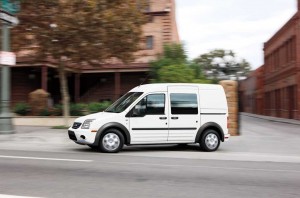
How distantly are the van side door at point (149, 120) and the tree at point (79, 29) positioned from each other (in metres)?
6.19

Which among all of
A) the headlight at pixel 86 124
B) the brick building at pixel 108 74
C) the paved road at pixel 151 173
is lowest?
the paved road at pixel 151 173

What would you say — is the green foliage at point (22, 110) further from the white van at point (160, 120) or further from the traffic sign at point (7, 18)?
the white van at point (160, 120)

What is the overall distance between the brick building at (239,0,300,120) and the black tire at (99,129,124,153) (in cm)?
2820

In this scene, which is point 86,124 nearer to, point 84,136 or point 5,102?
point 84,136

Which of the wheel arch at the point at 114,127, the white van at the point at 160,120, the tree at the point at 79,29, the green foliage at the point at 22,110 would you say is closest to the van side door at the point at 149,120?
the white van at the point at 160,120

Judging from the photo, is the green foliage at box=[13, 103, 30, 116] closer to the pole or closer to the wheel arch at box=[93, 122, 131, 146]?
the pole

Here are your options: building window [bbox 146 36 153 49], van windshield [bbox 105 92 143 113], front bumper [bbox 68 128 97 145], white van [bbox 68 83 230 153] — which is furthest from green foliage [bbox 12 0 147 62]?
building window [bbox 146 36 153 49]

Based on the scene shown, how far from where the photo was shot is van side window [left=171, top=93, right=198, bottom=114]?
12.3 metres

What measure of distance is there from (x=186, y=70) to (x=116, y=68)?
9.94 m

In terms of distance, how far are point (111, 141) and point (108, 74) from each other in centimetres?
2238

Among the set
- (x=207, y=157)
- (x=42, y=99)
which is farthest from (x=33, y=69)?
(x=207, y=157)

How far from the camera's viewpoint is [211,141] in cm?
1260

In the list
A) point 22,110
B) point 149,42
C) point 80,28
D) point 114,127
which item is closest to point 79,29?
point 80,28

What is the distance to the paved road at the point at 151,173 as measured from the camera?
6497mm
